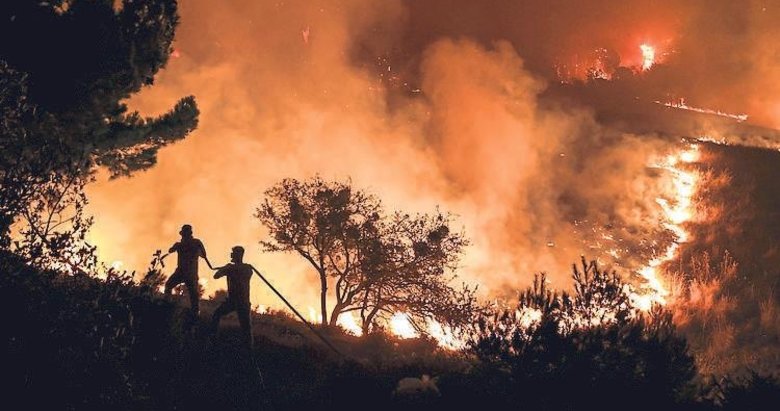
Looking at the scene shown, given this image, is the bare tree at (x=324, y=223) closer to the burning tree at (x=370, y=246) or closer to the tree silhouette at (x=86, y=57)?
the burning tree at (x=370, y=246)

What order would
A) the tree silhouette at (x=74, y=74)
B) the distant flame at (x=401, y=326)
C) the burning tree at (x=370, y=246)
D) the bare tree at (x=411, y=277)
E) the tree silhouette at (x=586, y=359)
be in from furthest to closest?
the distant flame at (x=401, y=326), the burning tree at (x=370, y=246), the bare tree at (x=411, y=277), the tree silhouette at (x=74, y=74), the tree silhouette at (x=586, y=359)

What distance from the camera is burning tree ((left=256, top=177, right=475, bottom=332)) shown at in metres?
23.1

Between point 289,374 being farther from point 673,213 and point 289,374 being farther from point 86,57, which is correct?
point 673,213

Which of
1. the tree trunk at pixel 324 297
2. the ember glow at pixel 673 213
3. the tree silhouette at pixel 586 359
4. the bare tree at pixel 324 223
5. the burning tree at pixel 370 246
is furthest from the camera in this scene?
the ember glow at pixel 673 213

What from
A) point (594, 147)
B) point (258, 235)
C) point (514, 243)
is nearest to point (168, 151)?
point (258, 235)

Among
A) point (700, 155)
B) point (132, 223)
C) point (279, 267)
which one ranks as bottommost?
point (279, 267)

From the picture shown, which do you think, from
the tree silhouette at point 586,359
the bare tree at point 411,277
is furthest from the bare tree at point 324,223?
the tree silhouette at point 586,359

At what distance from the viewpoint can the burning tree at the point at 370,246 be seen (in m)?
23.1

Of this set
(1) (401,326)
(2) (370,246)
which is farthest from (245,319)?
(1) (401,326)

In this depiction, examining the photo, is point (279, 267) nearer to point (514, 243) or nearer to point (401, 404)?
point (514, 243)

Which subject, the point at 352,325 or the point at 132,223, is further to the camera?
the point at 132,223

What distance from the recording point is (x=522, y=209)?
46.6 meters

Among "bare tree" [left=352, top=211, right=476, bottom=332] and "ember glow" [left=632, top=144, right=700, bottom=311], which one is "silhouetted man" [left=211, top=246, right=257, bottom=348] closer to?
"bare tree" [left=352, top=211, right=476, bottom=332]

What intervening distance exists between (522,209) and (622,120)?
17.4 m
